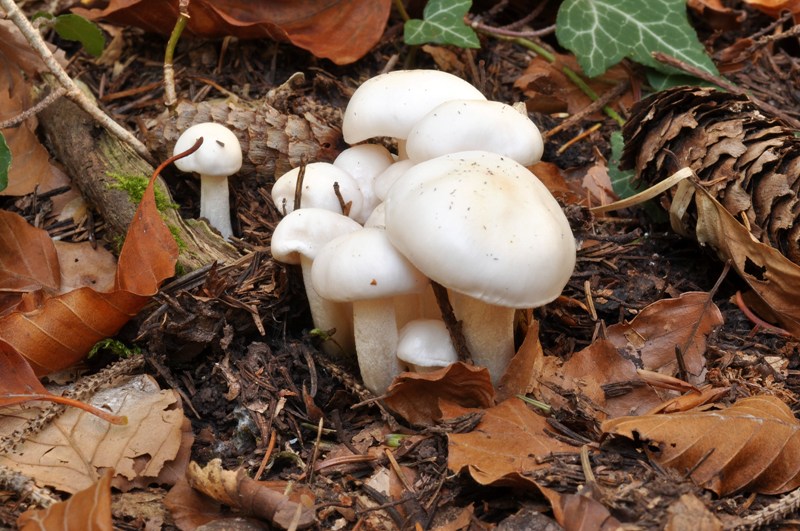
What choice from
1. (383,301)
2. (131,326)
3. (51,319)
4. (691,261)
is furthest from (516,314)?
(51,319)

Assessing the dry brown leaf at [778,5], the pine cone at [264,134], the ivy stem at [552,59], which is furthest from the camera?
the dry brown leaf at [778,5]

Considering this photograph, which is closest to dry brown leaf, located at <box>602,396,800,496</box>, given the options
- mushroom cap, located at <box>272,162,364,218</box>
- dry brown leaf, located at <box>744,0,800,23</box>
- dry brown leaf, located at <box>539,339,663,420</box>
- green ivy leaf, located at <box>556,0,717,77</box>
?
dry brown leaf, located at <box>539,339,663,420</box>

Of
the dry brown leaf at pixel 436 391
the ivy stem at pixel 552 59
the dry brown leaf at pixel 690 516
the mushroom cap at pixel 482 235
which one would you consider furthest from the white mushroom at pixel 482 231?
the ivy stem at pixel 552 59

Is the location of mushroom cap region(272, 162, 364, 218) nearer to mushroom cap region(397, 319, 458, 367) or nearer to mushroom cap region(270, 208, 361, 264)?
mushroom cap region(270, 208, 361, 264)

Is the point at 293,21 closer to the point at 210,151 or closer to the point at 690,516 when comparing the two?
the point at 210,151

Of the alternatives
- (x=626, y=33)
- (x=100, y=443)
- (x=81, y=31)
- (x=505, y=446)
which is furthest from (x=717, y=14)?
(x=100, y=443)

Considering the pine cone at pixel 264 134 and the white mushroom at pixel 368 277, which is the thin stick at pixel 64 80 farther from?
the white mushroom at pixel 368 277
